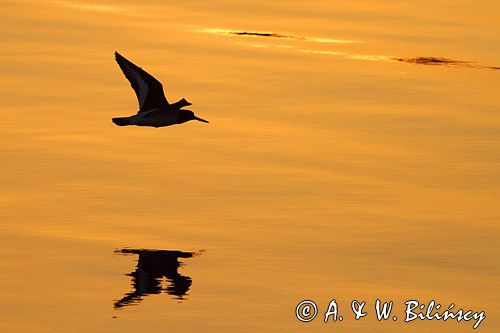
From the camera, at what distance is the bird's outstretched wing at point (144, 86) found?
16.8 meters

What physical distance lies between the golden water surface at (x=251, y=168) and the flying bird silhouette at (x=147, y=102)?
0.56 meters

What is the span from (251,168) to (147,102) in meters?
1.44

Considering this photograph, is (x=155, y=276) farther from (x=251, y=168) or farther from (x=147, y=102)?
(x=251, y=168)

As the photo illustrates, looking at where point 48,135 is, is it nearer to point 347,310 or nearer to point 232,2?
point 347,310

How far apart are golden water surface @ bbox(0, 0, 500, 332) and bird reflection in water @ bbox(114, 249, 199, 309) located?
0.03m

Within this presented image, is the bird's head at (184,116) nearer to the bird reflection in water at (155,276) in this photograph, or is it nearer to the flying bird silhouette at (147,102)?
the flying bird silhouette at (147,102)

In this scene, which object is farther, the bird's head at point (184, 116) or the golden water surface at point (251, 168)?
the bird's head at point (184, 116)

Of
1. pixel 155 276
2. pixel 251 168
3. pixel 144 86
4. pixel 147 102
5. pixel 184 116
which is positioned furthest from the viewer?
pixel 184 116

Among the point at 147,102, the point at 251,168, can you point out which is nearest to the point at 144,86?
the point at 147,102

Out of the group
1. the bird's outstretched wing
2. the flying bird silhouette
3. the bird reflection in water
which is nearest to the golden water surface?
the bird reflection in water

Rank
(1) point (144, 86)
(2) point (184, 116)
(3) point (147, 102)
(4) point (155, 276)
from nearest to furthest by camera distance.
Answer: (4) point (155, 276), (1) point (144, 86), (3) point (147, 102), (2) point (184, 116)

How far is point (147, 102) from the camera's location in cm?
1720

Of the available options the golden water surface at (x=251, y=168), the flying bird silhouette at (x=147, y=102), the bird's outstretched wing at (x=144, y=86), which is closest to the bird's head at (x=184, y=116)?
the flying bird silhouette at (x=147, y=102)

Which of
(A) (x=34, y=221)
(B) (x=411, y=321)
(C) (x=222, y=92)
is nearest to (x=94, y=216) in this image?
(A) (x=34, y=221)
